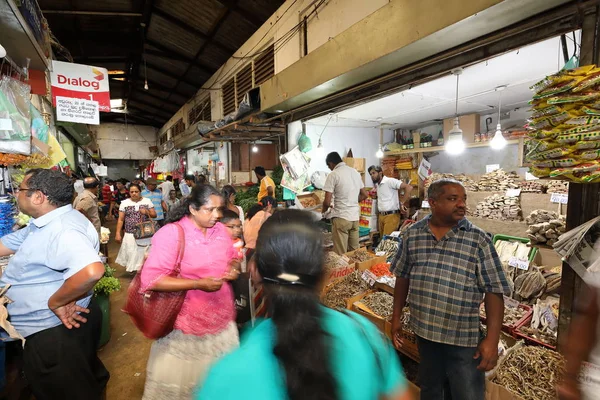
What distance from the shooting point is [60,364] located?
6.90 ft

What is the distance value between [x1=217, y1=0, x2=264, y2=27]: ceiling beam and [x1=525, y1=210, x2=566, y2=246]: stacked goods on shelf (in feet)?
19.8

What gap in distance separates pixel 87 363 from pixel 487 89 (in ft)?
20.2

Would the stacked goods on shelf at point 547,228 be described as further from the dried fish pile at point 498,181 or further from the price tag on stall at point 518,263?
the dried fish pile at point 498,181

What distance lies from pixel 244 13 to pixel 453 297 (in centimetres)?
630

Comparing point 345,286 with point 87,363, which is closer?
point 87,363

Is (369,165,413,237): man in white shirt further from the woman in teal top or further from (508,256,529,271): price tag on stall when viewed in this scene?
the woman in teal top

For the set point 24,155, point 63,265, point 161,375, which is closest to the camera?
point 161,375

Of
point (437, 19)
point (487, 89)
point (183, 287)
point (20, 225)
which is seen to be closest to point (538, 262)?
point (487, 89)

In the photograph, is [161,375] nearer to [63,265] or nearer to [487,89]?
[63,265]

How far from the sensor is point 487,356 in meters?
1.93

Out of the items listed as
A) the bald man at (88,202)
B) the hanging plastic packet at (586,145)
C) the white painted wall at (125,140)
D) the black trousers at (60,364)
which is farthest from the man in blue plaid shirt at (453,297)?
the white painted wall at (125,140)

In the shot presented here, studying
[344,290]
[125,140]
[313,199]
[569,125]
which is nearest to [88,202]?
[313,199]

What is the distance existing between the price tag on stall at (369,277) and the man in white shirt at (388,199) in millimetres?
3203

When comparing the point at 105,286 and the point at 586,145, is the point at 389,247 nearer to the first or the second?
the point at 586,145
